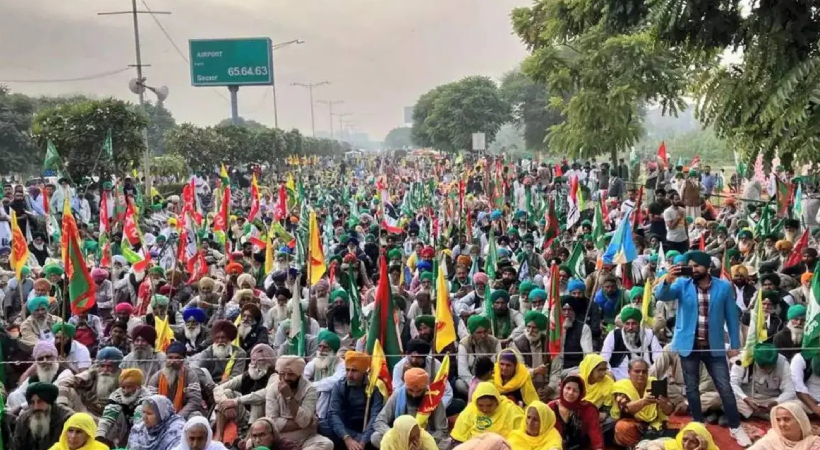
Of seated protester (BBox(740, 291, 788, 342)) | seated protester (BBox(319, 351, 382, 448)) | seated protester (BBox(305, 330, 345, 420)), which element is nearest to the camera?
seated protester (BBox(319, 351, 382, 448))

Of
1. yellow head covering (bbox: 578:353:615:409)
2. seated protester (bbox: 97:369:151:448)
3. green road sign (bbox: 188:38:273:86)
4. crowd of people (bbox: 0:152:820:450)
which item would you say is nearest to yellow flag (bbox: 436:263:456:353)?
crowd of people (bbox: 0:152:820:450)

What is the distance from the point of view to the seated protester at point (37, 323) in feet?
25.5

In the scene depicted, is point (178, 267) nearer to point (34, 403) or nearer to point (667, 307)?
point (34, 403)

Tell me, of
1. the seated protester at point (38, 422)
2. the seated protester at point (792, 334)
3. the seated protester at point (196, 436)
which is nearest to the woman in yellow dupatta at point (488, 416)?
the seated protester at point (196, 436)

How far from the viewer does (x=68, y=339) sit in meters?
7.38

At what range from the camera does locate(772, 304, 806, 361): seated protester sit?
271 inches

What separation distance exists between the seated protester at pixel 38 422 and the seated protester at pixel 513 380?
3172 millimetres

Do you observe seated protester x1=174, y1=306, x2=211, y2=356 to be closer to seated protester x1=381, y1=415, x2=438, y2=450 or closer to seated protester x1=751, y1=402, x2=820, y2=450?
seated protester x1=381, y1=415, x2=438, y2=450

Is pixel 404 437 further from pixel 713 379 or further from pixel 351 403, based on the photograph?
pixel 713 379

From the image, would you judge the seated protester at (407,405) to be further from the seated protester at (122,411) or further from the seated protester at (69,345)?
the seated protester at (69,345)

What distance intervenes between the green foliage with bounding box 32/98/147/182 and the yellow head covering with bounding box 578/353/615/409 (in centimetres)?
1598

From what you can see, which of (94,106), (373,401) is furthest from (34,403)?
(94,106)

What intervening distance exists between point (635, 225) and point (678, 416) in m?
6.94

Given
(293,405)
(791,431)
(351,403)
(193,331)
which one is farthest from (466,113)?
(791,431)
